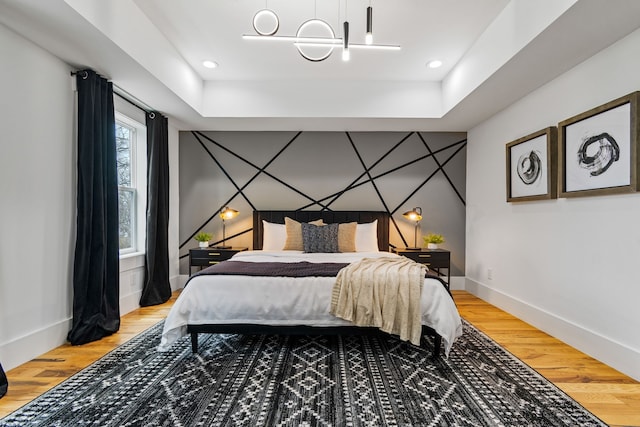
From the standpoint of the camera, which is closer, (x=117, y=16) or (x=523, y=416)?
(x=523, y=416)

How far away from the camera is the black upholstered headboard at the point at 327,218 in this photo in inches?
198

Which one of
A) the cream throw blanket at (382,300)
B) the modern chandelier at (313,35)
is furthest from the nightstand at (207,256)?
the modern chandelier at (313,35)

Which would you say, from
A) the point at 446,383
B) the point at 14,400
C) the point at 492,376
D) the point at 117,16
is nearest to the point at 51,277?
the point at 14,400

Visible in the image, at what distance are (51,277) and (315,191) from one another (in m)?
3.32

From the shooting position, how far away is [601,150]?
2639mm

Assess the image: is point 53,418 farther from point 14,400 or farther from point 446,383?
point 446,383

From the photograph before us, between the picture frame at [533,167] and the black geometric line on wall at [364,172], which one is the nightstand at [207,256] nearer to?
the black geometric line on wall at [364,172]

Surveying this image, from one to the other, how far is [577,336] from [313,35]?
11.3 feet

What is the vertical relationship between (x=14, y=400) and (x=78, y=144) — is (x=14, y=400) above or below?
below

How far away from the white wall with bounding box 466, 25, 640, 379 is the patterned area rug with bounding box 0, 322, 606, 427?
727mm

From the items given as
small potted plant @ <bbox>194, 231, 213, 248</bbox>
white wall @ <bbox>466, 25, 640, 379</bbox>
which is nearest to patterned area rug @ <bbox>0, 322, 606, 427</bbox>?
white wall @ <bbox>466, 25, 640, 379</bbox>

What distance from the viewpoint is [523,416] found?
6.22ft

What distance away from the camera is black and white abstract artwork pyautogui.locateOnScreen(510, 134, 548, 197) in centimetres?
333

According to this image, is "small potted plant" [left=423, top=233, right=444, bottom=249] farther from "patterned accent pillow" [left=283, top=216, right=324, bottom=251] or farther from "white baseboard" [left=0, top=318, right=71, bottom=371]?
"white baseboard" [left=0, top=318, right=71, bottom=371]
